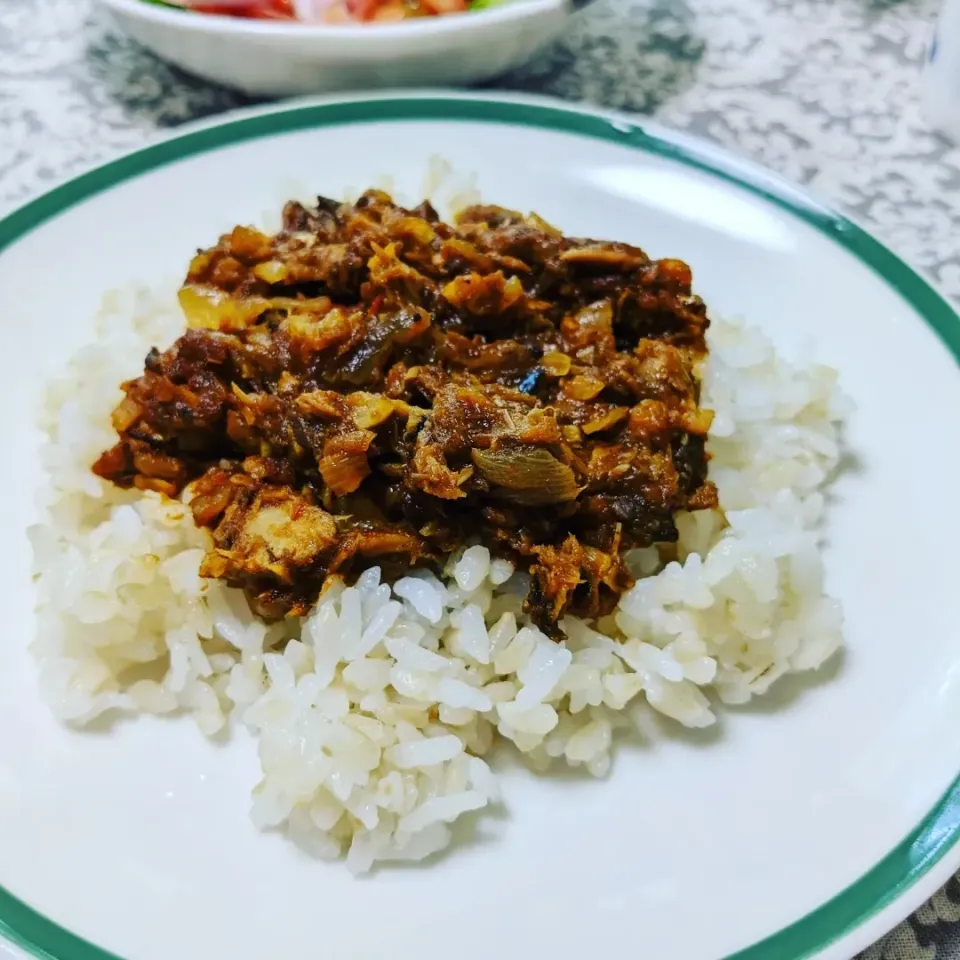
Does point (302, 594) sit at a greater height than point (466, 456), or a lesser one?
lesser

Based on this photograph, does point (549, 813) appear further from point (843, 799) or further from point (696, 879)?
point (843, 799)

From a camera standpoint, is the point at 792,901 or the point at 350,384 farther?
the point at 350,384

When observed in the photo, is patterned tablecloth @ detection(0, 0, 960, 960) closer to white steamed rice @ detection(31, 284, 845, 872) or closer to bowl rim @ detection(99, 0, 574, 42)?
bowl rim @ detection(99, 0, 574, 42)

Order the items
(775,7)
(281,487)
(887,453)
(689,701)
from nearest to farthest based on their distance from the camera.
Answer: (689,701) < (281,487) < (887,453) < (775,7)

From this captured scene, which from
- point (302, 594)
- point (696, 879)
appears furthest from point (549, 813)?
point (302, 594)

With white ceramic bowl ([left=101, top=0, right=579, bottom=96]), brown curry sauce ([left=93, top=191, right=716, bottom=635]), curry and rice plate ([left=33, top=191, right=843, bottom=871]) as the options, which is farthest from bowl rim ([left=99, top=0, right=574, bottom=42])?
curry and rice plate ([left=33, top=191, right=843, bottom=871])

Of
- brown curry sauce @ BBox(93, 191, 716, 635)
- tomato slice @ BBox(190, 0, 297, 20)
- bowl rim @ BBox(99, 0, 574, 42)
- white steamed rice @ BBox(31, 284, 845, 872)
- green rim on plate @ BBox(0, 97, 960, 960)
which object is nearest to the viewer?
green rim on plate @ BBox(0, 97, 960, 960)

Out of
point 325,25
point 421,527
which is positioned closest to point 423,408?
point 421,527
